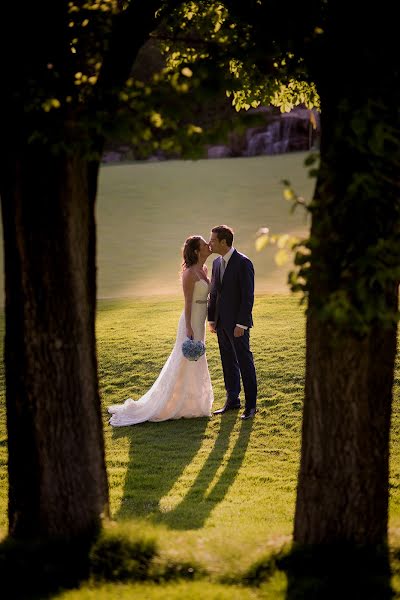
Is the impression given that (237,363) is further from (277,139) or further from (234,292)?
(277,139)

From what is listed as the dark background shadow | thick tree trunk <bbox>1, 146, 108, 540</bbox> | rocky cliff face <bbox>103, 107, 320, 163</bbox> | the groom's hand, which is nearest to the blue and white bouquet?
the groom's hand

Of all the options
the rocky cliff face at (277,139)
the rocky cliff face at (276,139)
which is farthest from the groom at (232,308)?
the rocky cliff face at (277,139)

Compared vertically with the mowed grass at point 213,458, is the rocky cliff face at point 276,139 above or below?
above

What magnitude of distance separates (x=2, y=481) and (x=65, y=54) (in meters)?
5.40

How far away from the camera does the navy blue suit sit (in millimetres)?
10172

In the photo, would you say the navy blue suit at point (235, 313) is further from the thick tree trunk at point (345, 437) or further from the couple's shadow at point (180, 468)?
the thick tree trunk at point (345, 437)

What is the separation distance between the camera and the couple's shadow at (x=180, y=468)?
7.87 meters

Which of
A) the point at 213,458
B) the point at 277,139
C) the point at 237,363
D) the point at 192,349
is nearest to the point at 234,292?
the point at 192,349

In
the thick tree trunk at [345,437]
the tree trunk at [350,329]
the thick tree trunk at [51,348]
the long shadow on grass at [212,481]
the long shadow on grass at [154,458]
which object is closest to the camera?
the tree trunk at [350,329]

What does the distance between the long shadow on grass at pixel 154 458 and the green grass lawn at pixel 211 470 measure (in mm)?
12

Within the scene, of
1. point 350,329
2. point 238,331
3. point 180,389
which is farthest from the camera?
point 180,389

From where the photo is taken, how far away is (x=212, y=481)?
28.8ft

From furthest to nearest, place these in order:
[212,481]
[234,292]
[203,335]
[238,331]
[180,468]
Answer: [203,335]
[234,292]
[238,331]
[180,468]
[212,481]

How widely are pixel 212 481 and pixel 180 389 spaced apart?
7.46 ft
